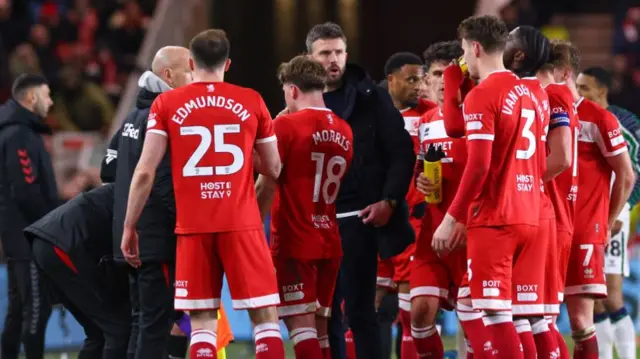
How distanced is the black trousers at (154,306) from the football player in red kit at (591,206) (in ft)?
8.74

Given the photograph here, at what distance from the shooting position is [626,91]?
17.3 m

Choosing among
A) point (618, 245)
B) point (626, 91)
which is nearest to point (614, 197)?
point (618, 245)

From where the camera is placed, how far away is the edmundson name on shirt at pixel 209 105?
23.7 feet

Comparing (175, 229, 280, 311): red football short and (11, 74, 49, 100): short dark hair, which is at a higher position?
(11, 74, 49, 100): short dark hair

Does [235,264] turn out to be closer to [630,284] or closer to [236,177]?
[236,177]

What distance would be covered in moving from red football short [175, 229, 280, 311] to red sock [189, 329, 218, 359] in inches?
6.2

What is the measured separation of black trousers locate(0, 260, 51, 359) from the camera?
32.7 feet

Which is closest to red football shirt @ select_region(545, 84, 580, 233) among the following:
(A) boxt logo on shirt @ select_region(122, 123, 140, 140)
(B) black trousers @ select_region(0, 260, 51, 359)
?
(A) boxt logo on shirt @ select_region(122, 123, 140, 140)

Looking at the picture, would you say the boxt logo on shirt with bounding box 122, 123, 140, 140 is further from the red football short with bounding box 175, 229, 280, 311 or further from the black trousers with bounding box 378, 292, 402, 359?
the black trousers with bounding box 378, 292, 402, 359

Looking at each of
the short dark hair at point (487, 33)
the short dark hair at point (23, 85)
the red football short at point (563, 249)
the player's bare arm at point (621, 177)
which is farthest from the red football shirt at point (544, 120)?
the short dark hair at point (23, 85)

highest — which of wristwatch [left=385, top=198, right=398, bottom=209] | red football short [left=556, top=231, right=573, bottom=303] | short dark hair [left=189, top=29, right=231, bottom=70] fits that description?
short dark hair [left=189, top=29, right=231, bottom=70]

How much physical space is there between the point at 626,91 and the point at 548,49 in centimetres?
992

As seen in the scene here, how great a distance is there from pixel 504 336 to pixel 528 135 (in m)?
1.15

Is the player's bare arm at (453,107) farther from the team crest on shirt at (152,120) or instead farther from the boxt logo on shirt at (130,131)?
the boxt logo on shirt at (130,131)
